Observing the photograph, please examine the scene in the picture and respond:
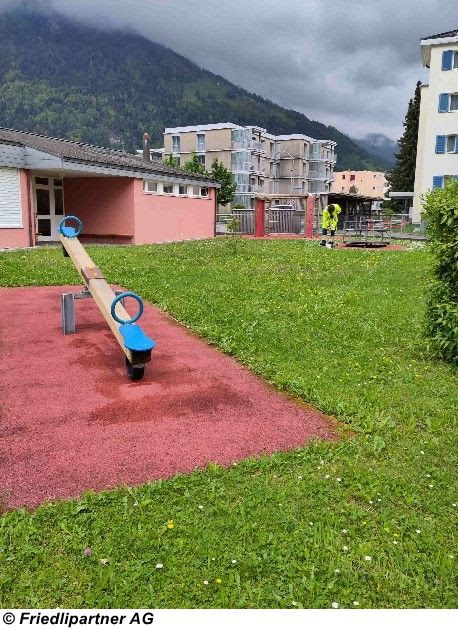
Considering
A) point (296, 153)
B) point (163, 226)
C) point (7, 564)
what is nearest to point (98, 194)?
point (163, 226)

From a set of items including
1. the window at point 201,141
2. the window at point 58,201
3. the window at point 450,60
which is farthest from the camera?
the window at point 201,141

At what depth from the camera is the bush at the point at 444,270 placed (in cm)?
657

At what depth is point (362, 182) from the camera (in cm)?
14700

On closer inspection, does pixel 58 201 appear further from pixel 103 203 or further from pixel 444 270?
pixel 444 270

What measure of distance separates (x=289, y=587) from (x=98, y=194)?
24.1m

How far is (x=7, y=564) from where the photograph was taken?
2.94 m

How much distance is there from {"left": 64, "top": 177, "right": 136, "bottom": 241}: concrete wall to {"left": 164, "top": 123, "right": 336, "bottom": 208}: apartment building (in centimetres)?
4982

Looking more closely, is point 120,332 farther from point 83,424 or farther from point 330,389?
point 330,389

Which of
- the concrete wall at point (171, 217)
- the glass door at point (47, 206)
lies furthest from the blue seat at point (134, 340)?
the glass door at point (47, 206)

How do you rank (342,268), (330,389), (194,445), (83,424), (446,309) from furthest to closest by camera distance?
(342,268) → (446,309) → (330,389) → (83,424) → (194,445)

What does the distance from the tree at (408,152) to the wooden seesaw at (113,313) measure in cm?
5649

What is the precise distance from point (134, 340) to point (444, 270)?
4058 mm

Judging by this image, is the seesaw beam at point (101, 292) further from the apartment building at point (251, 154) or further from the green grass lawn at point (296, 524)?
the apartment building at point (251, 154)

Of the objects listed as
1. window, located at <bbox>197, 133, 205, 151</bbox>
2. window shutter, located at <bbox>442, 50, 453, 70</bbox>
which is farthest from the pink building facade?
window, located at <bbox>197, 133, 205, 151</bbox>
